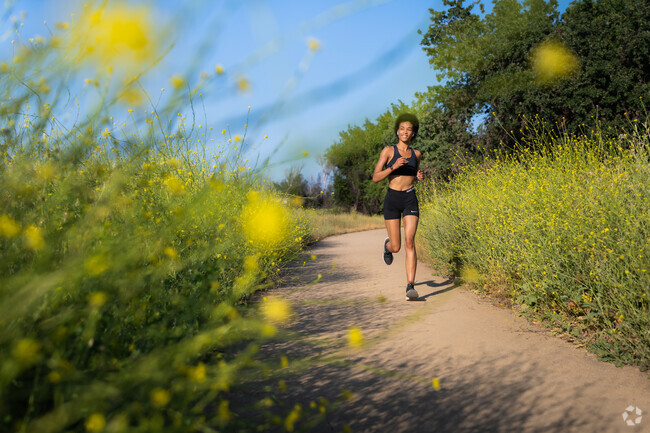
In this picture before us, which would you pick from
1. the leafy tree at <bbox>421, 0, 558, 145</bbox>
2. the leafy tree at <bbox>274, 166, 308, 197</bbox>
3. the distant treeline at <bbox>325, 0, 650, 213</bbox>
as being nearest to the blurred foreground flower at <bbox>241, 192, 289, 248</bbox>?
the leafy tree at <bbox>274, 166, 308, 197</bbox>

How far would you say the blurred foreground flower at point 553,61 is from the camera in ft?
57.1

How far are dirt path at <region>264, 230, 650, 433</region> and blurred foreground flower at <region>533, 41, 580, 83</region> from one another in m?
16.2

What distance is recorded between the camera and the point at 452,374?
3.03 m

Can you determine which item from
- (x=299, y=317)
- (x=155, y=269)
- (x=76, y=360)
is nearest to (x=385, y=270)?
(x=299, y=317)

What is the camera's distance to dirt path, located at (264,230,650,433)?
237 centimetres

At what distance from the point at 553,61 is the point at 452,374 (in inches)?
719

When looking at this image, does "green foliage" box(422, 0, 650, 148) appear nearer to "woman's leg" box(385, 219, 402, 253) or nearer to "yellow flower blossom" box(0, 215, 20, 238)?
"woman's leg" box(385, 219, 402, 253)

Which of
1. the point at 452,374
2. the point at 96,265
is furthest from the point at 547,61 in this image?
the point at 96,265

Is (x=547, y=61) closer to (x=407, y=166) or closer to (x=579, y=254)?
(x=407, y=166)

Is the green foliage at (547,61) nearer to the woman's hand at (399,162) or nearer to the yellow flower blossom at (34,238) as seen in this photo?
the woman's hand at (399,162)

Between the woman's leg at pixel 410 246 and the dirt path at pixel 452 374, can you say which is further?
the woman's leg at pixel 410 246

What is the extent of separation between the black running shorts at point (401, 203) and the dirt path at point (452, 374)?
142cm

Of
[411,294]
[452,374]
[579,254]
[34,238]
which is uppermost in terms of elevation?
[34,238]

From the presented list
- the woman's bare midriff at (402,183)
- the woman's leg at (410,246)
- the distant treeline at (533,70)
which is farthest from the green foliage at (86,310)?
the distant treeline at (533,70)
